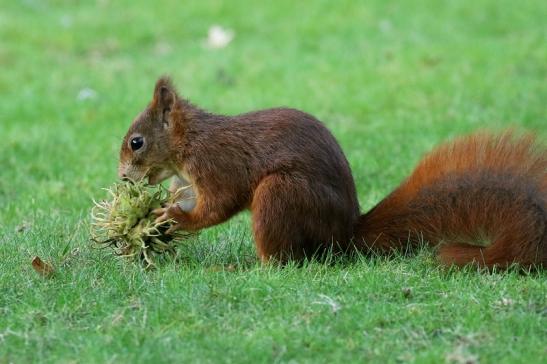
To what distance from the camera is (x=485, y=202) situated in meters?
4.41

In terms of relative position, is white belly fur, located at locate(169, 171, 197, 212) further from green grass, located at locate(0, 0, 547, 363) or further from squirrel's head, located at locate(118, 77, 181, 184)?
green grass, located at locate(0, 0, 547, 363)

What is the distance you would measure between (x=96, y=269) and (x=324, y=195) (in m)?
0.99

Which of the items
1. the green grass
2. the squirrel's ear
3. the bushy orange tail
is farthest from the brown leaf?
the bushy orange tail

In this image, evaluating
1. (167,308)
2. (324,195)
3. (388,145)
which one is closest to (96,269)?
(167,308)

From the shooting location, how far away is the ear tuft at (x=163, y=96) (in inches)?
193

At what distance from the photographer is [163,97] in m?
4.91

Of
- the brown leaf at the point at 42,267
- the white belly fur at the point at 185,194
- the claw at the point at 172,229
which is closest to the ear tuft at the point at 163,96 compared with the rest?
the white belly fur at the point at 185,194

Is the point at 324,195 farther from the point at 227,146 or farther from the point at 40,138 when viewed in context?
the point at 40,138

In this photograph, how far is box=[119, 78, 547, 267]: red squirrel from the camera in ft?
14.4

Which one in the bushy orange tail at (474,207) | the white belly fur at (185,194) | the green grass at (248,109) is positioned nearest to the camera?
the green grass at (248,109)

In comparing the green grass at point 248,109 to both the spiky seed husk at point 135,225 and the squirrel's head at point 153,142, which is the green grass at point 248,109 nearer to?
the spiky seed husk at point 135,225

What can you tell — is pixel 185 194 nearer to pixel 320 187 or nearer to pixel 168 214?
pixel 168 214

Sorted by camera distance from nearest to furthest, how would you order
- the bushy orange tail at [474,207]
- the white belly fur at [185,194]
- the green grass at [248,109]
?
1. the green grass at [248,109]
2. the bushy orange tail at [474,207]
3. the white belly fur at [185,194]

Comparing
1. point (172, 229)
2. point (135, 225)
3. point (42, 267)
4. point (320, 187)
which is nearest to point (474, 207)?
point (320, 187)
